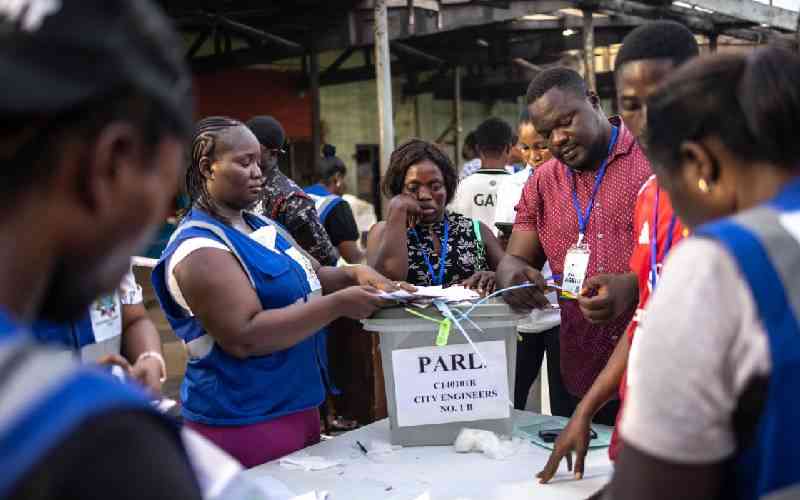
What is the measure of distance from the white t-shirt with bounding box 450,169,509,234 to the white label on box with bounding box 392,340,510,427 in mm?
2732

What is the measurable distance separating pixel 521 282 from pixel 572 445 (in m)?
0.77

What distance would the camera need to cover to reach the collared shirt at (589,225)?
8.12 ft

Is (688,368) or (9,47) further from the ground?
(9,47)

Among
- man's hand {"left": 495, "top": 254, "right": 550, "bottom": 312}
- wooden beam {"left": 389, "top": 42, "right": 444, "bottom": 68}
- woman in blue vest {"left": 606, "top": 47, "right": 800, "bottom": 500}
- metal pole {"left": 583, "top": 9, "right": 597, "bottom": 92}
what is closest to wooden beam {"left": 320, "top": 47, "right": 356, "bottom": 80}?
wooden beam {"left": 389, "top": 42, "right": 444, "bottom": 68}

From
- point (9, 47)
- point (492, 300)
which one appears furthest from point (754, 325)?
point (492, 300)

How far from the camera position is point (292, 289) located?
7.82 ft

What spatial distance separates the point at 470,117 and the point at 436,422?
49.8ft

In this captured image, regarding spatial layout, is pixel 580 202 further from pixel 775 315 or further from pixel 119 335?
pixel 775 315

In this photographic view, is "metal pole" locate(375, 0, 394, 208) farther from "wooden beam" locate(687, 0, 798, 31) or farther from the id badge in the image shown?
the id badge

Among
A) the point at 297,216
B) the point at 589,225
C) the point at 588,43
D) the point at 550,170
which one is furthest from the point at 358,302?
the point at 588,43

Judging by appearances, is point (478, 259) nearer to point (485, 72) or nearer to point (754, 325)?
point (754, 325)

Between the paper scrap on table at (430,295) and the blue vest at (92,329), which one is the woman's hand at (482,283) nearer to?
the paper scrap on table at (430,295)

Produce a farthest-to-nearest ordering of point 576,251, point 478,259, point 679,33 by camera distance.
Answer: point 478,259 → point 576,251 → point 679,33

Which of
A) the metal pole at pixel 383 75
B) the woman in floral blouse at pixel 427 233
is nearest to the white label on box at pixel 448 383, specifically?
the woman in floral blouse at pixel 427 233
